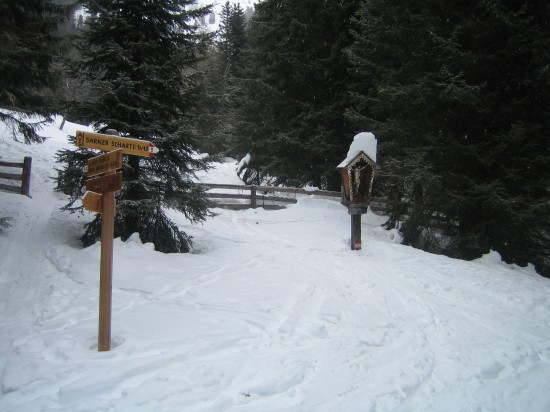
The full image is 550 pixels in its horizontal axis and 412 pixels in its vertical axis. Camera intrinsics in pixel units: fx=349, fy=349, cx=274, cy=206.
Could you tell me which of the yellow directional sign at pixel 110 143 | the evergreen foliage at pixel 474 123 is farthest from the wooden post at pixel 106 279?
the evergreen foliage at pixel 474 123

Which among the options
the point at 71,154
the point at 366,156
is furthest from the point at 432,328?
the point at 71,154

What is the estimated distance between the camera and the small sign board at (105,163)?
389 cm

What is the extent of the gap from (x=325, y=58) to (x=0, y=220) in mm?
13202

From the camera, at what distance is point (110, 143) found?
407 centimetres

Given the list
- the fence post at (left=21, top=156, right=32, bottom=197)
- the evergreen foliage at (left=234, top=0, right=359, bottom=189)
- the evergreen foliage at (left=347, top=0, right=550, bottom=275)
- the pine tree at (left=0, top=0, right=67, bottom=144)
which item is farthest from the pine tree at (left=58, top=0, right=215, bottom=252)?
the evergreen foliage at (left=234, top=0, right=359, bottom=189)

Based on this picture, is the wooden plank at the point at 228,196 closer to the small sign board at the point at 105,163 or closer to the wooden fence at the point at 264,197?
the wooden fence at the point at 264,197

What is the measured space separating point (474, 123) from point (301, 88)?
847cm

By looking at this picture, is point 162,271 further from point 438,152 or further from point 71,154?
point 438,152

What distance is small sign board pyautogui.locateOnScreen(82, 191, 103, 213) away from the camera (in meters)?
3.92

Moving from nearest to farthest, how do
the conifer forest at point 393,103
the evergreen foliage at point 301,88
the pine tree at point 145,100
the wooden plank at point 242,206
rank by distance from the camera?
the pine tree at point 145,100 < the conifer forest at point 393,103 < the evergreen foliage at point 301,88 < the wooden plank at point 242,206

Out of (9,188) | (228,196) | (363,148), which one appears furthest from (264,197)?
(9,188)

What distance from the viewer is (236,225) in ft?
43.4

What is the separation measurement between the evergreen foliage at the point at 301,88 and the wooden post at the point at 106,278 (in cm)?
1184

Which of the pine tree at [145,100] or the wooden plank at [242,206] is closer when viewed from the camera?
the pine tree at [145,100]
